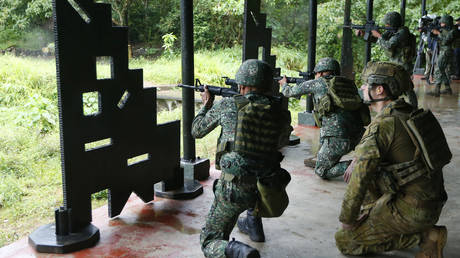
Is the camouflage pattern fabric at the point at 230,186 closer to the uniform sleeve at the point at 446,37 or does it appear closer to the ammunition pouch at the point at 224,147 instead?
the ammunition pouch at the point at 224,147

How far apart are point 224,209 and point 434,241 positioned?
4.35 ft

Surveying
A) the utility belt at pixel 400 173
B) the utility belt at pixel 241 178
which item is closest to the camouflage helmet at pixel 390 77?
the utility belt at pixel 400 173

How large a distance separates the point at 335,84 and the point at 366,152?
74.8 inches

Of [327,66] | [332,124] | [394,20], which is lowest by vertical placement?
[332,124]

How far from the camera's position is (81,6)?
10.8 ft

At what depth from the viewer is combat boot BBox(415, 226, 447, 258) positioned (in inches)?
119

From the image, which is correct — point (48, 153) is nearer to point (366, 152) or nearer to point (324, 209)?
point (324, 209)

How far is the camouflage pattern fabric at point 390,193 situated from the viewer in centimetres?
289

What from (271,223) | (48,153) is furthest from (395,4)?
(271,223)

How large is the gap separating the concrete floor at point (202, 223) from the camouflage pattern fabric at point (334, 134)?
0.56ft

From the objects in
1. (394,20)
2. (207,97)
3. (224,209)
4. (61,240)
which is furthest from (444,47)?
(61,240)

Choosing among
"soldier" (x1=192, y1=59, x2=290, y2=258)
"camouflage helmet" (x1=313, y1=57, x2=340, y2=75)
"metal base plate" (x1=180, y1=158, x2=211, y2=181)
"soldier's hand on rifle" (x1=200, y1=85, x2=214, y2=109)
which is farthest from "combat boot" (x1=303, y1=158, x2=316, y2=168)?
"soldier" (x1=192, y1=59, x2=290, y2=258)

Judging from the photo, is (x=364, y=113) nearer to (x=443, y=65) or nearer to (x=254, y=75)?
(x=254, y=75)

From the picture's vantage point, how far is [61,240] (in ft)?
11.0
